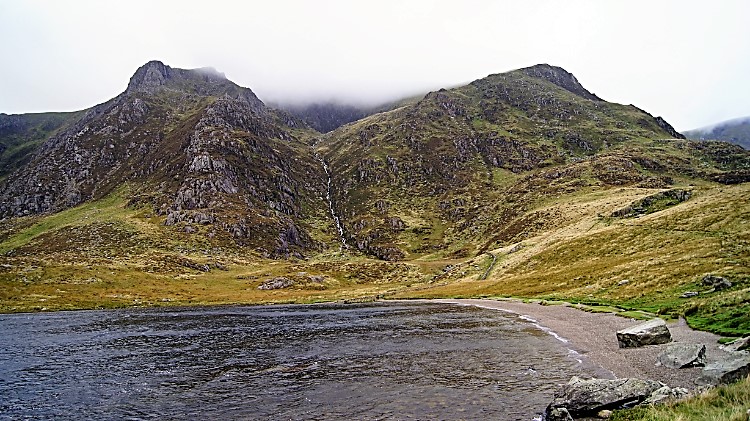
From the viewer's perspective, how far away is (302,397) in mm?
27438

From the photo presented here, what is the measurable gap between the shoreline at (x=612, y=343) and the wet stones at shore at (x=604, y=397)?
5.75ft

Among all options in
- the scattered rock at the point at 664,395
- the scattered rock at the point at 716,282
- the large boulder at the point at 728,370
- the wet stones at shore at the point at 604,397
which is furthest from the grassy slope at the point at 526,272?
the wet stones at shore at the point at 604,397

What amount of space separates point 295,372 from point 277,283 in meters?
124

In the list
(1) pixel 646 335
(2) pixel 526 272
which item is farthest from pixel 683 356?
(2) pixel 526 272

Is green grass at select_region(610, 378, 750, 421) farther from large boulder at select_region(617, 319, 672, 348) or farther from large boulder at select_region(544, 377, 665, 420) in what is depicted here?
large boulder at select_region(617, 319, 672, 348)

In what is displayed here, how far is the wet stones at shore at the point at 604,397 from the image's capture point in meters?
18.5

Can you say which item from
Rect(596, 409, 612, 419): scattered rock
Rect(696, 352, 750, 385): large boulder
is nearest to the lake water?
Rect(596, 409, 612, 419): scattered rock

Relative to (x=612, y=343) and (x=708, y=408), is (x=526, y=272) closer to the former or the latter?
(x=612, y=343)

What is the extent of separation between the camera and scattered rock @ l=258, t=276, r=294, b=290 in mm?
152038

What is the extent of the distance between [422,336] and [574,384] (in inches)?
1172

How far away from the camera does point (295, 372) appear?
114ft

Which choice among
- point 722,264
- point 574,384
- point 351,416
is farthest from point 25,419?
point 722,264

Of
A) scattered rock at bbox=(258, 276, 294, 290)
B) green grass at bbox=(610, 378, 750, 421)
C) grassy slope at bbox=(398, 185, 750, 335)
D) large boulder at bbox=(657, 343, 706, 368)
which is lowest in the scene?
scattered rock at bbox=(258, 276, 294, 290)

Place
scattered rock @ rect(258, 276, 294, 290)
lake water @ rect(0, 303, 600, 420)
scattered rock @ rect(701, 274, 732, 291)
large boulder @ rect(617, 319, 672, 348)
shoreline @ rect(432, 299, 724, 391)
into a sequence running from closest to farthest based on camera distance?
shoreline @ rect(432, 299, 724, 391), lake water @ rect(0, 303, 600, 420), large boulder @ rect(617, 319, 672, 348), scattered rock @ rect(701, 274, 732, 291), scattered rock @ rect(258, 276, 294, 290)
